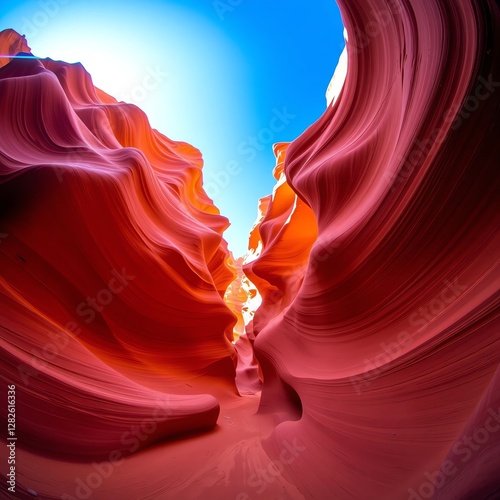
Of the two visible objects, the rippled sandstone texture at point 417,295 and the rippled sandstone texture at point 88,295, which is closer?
the rippled sandstone texture at point 417,295

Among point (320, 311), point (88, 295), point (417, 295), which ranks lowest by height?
point (88, 295)

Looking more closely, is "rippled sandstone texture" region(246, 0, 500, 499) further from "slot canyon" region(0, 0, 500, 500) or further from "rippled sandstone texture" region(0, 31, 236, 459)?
"rippled sandstone texture" region(0, 31, 236, 459)

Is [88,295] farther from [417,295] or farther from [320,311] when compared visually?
[417,295]

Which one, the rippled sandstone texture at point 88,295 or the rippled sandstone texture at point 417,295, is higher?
the rippled sandstone texture at point 417,295

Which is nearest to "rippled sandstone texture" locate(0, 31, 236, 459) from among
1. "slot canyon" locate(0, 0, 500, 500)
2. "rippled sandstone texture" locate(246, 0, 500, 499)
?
"slot canyon" locate(0, 0, 500, 500)

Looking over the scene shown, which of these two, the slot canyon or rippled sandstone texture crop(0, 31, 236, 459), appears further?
rippled sandstone texture crop(0, 31, 236, 459)

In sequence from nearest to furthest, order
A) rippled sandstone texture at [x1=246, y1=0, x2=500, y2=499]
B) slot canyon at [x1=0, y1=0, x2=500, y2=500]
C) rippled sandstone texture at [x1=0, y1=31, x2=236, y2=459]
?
rippled sandstone texture at [x1=246, y1=0, x2=500, y2=499], slot canyon at [x1=0, y1=0, x2=500, y2=500], rippled sandstone texture at [x1=0, y1=31, x2=236, y2=459]

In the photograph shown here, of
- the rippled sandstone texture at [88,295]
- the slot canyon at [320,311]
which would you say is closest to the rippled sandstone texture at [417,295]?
the slot canyon at [320,311]

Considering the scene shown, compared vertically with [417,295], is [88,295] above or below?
below

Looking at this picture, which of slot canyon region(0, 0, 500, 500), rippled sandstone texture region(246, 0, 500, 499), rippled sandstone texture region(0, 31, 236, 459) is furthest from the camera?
rippled sandstone texture region(0, 31, 236, 459)

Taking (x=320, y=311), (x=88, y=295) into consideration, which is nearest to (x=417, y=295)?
(x=320, y=311)

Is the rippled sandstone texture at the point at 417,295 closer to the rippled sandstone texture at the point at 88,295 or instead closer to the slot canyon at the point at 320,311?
the slot canyon at the point at 320,311

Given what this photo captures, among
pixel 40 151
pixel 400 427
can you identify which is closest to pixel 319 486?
pixel 400 427

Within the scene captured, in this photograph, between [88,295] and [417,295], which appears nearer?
[417,295]
